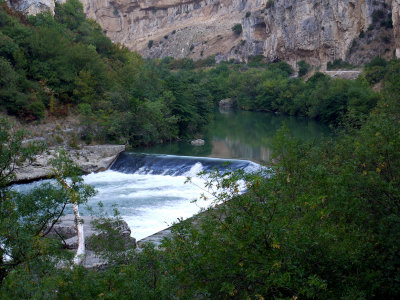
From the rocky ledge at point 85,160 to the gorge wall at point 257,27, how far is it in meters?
28.2

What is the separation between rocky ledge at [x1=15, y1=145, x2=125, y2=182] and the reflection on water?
85.0 inches

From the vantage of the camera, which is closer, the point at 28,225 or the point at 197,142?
the point at 28,225

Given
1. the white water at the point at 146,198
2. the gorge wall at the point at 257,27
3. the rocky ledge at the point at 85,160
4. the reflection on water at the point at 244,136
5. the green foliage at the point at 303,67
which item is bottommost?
the reflection on water at the point at 244,136

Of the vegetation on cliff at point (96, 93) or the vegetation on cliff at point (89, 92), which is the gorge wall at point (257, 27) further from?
the vegetation on cliff at point (89, 92)

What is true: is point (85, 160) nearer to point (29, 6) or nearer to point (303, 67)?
point (29, 6)

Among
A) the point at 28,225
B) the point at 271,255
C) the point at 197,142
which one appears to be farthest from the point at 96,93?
the point at 271,255

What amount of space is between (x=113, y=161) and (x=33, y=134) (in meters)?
3.81

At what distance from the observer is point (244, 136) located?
85.7 feet

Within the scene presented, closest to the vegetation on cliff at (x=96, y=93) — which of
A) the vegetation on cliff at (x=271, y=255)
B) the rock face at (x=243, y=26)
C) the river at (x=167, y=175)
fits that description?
the river at (x=167, y=175)

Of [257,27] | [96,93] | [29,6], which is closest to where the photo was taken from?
[96,93]

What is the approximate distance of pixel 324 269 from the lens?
16.7 feet

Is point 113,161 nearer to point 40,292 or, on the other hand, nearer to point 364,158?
point 364,158

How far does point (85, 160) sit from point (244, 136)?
10984 mm

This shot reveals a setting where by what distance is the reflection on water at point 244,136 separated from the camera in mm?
20953
